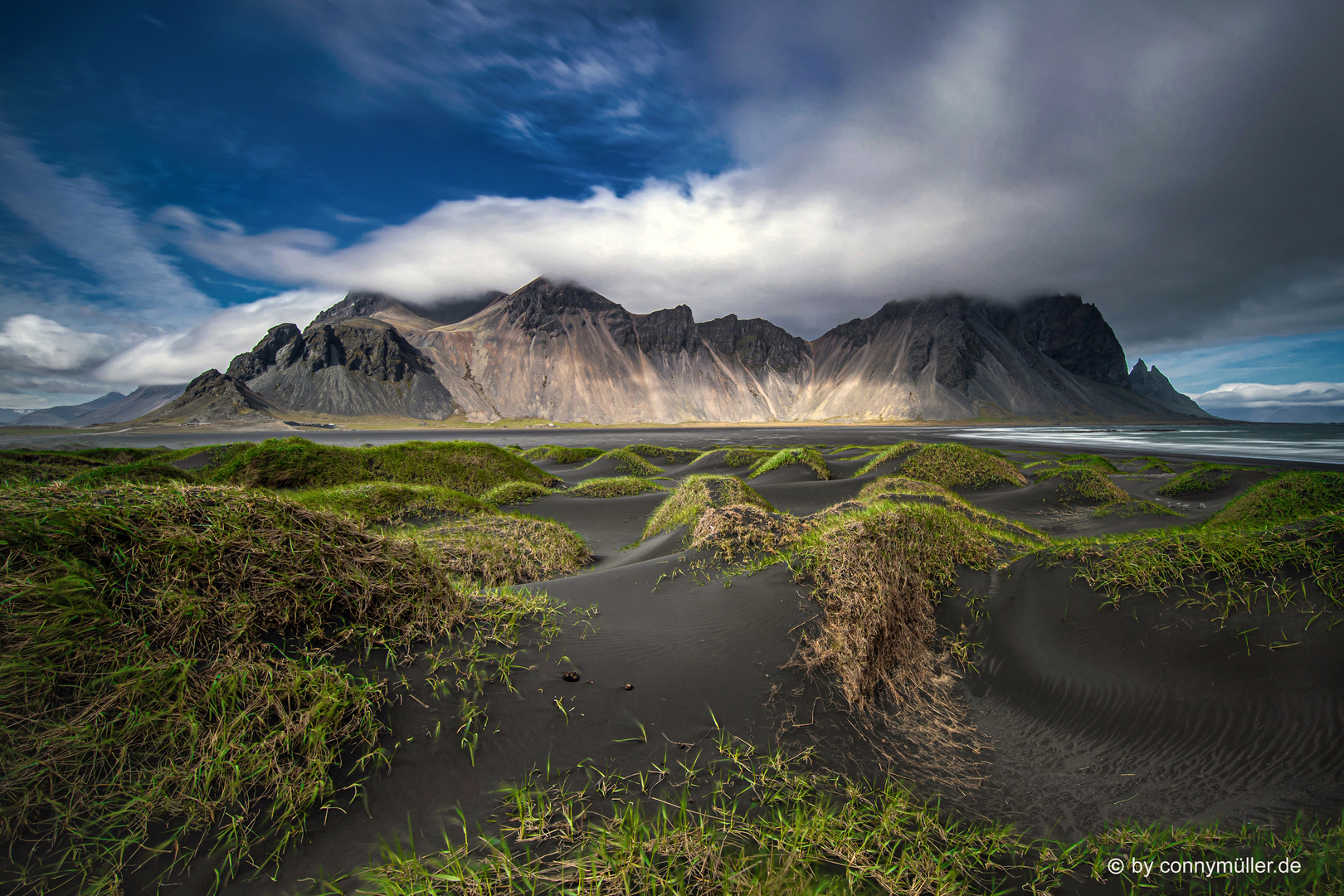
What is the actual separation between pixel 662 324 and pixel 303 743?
180m

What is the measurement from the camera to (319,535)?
3414 millimetres

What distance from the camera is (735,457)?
25422 mm

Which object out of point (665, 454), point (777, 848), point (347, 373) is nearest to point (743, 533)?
point (777, 848)

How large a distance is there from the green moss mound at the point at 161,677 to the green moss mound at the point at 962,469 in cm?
1661

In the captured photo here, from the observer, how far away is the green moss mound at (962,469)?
16.1m

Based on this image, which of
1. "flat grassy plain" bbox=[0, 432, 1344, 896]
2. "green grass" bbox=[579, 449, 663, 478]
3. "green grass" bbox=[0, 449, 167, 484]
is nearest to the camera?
"flat grassy plain" bbox=[0, 432, 1344, 896]

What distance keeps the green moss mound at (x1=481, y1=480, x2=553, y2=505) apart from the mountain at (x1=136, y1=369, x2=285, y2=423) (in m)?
129

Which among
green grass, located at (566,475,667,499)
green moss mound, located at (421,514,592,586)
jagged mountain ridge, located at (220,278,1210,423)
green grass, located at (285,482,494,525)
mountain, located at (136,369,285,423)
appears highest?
jagged mountain ridge, located at (220,278,1210,423)

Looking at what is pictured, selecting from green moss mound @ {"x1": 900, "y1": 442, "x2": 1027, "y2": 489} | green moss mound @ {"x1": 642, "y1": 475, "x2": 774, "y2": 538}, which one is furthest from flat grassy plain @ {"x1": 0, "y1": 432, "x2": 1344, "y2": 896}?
green moss mound @ {"x1": 900, "y1": 442, "x2": 1027, "y2": 489}

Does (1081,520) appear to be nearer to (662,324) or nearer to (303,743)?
(303,743)

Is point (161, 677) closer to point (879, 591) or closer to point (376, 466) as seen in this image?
point (879, 591)

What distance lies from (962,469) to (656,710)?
54.3 ft

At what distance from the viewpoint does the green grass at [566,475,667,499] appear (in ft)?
50.0

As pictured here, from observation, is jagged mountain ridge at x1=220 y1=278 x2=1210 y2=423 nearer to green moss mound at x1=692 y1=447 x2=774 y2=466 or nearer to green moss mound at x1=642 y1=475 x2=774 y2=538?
green moss mound at x1=692 y1=447 x2=774 y2=466
